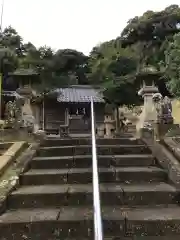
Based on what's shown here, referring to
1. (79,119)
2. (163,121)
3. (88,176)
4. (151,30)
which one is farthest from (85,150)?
(151,30)

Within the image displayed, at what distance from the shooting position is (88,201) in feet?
11.0

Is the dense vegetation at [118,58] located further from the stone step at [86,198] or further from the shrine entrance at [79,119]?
the stone step at [86,198]

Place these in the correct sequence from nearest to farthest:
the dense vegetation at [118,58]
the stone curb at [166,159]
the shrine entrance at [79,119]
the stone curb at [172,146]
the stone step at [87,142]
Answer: the stone curb at [166,159] < the stone curb at [172,146] < the stone step at [87,142] < the dense vegetation at [118,58] < the shrine entrance at [79,119]

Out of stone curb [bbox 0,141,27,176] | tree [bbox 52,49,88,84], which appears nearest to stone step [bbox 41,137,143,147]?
stone curb [bbox 0,141,27,176]

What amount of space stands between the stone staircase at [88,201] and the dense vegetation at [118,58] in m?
7.46

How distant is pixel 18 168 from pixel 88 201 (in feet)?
4.05

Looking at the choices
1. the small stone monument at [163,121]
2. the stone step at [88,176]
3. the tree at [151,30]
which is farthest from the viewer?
the tree at [151,30]

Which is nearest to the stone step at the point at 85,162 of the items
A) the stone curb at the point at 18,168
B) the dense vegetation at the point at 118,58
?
the stone curb at the point at 18,168

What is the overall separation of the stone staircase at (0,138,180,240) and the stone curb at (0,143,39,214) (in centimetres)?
7

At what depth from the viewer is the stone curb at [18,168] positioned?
3.24 m

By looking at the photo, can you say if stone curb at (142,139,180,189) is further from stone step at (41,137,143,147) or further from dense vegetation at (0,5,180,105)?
dense vegetation at (0,5,180,105)

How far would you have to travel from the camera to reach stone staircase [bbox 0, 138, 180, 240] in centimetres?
286

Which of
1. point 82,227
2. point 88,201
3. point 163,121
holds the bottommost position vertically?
point 82,227

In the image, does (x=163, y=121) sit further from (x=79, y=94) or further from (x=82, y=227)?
(x=79, y=94)
